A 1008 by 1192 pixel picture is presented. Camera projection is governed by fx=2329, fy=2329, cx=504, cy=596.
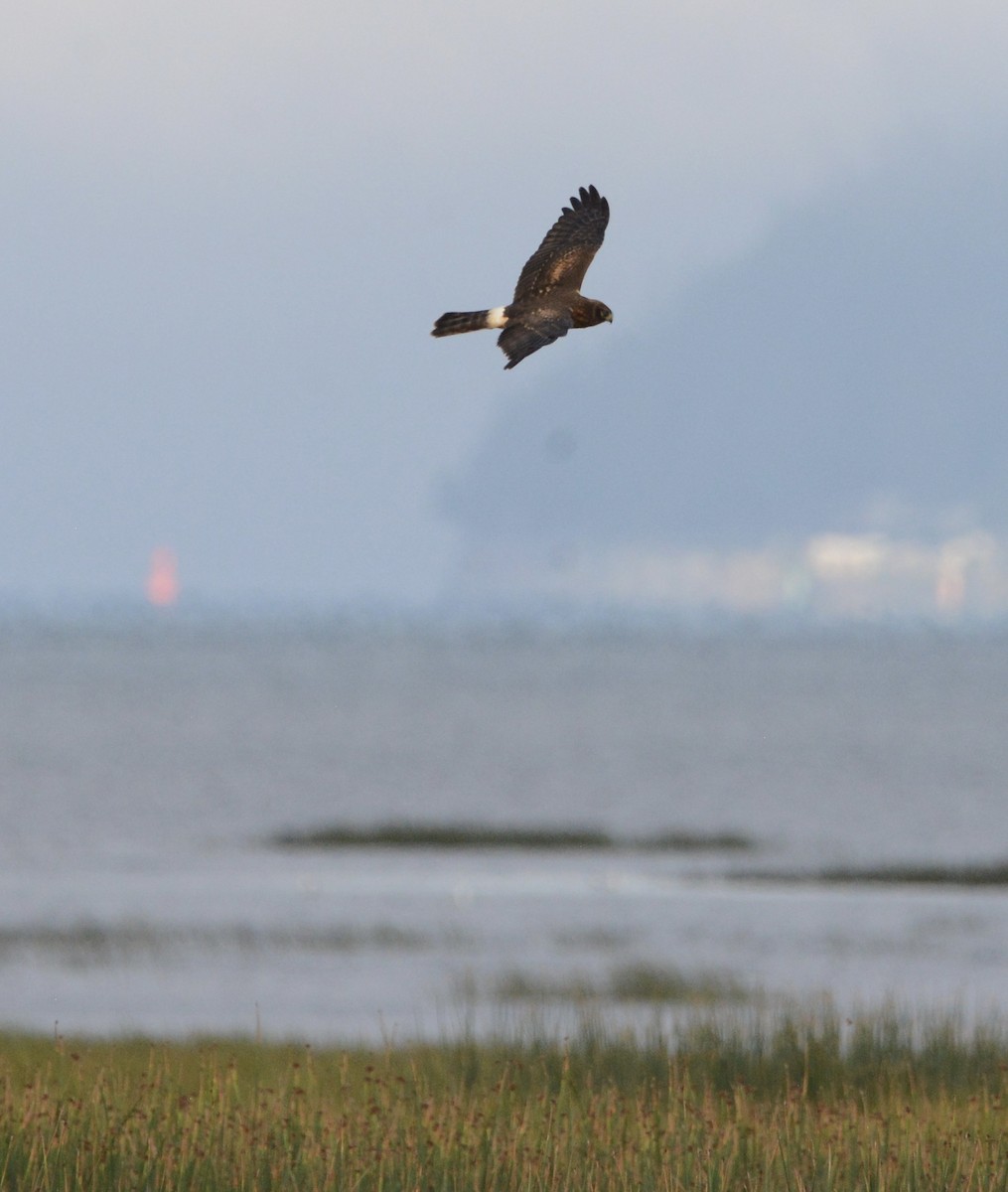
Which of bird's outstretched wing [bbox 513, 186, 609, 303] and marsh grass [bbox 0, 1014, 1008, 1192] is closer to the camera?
marsh grass [bbox 0, 1014, 1008, 1192]

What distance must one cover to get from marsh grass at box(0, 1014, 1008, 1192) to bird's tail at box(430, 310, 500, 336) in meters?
4.22

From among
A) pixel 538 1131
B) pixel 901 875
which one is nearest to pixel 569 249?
pixel 538 1131

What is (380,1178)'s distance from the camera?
37.4 feet

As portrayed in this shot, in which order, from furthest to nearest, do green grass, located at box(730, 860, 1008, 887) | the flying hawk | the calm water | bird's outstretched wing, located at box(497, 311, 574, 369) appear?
1. green grass, located at box(730, 860, 1008, 887)
2. the calm water
3. the flying hawk
4. bird's outstretched wing, located at box(497, 311, 574, 369)

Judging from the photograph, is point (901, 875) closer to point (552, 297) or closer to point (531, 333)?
point (552, 297)

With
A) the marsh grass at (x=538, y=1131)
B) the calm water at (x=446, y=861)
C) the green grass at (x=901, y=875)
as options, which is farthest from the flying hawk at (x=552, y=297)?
the green grass at (x=901, y=875)

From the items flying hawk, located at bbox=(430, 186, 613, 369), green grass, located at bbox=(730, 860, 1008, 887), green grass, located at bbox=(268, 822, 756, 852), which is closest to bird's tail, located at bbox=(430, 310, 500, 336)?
flying hawk, located at bbox=(430, 186, 613, 369)

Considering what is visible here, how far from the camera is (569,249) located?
14.3 m

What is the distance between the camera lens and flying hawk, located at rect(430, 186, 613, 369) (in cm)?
1223

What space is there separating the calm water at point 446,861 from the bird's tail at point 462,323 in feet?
24.7

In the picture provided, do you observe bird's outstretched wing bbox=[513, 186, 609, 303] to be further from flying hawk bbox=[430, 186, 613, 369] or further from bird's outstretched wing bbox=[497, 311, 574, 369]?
bird's outstretched wing bbox=[497, 311, 574, 369]

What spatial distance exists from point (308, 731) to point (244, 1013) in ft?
262

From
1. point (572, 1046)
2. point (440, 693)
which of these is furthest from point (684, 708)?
point (572, 1046)

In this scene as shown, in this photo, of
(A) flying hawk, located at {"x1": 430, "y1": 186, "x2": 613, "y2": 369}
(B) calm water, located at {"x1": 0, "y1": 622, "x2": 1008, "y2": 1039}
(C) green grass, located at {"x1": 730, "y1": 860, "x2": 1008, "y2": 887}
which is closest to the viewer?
(A) flying hawk, located at {"x1": 430, "y1": 186, "x2": 613, "y2": 369}
